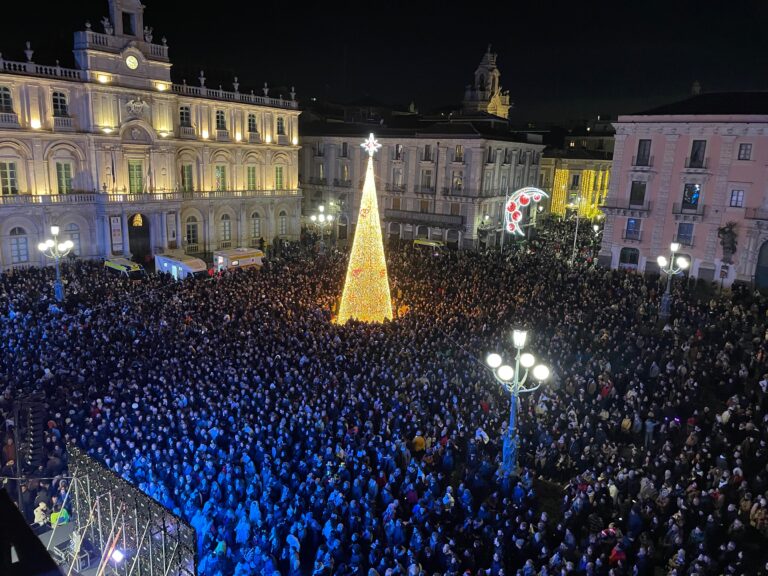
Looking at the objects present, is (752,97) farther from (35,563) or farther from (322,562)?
(35,563)

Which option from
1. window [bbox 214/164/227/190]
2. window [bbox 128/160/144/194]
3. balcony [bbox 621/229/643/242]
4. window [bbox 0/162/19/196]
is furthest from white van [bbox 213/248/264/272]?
balcony [bbox 621/229/643/242]

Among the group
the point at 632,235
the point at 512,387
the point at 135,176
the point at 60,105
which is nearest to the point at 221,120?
the point at 135,176

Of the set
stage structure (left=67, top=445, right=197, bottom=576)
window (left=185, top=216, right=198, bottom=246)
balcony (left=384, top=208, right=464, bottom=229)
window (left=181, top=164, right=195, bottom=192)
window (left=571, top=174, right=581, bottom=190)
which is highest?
window (left=571, top=174, right=581, bottom=190)

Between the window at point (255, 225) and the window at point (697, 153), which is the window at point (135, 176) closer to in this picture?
the window at point (255, 225)

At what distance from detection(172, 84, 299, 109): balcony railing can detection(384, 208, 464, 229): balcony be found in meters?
12.3

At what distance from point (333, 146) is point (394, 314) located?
99.9ft

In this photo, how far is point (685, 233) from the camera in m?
33.1

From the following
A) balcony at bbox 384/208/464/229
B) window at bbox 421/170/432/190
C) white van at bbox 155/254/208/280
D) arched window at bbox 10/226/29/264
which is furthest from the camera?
window at bbox 421/170/432/190

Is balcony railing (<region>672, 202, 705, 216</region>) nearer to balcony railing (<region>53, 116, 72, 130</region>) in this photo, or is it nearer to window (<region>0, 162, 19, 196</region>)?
balcony railing (<region>53, 116, 72, 130</region>)

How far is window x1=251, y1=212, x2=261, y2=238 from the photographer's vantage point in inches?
1804

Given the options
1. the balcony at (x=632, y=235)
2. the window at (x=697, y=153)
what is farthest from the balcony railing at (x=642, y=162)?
the balcony at (x=632, y=235)

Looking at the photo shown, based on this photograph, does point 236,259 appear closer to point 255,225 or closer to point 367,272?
point 367,272

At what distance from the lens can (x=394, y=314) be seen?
25.8 meters

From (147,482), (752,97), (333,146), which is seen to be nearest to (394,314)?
(147,482)
